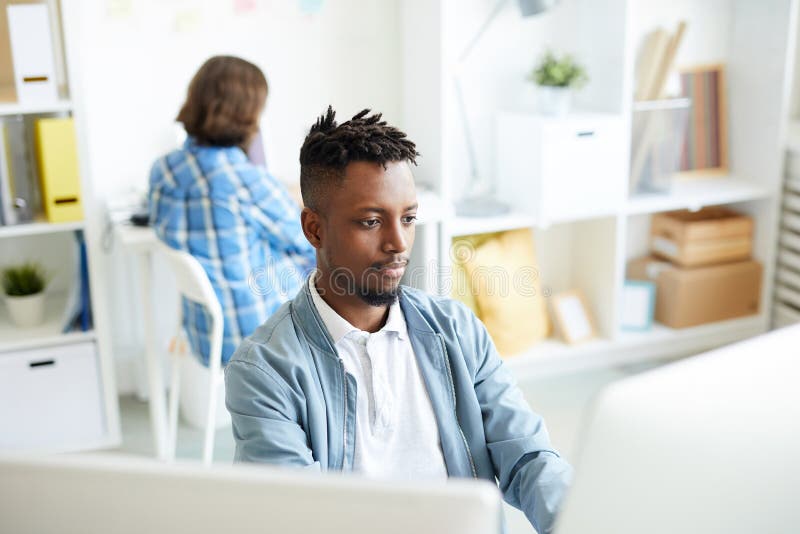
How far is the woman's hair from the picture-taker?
254 cm

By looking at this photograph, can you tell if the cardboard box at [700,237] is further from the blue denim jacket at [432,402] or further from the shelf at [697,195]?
the blue denim jacket at [432,402]

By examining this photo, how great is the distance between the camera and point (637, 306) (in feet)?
11.7

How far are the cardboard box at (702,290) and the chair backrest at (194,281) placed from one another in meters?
1.93

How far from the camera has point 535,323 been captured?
338 centimetres

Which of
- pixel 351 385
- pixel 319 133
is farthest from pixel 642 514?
pixel 319 133

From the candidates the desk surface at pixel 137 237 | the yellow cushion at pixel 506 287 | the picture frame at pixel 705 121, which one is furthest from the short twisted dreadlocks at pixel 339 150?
the picture frame at pixel 705 121

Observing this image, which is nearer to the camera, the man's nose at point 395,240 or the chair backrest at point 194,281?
the man's nose at point 395,240

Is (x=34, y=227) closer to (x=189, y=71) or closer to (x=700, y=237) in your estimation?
(x=189, y=71)

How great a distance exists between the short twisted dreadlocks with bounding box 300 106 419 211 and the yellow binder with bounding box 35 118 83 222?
148 centimetres

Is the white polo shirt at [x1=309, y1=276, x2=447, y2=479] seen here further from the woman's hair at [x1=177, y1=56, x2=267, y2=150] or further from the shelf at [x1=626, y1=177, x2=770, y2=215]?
the shelf at [x1=626, y1=177, x2=770, y2=215]

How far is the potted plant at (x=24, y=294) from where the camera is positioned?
2.86m

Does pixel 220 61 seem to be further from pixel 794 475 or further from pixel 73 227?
pixel 794 475

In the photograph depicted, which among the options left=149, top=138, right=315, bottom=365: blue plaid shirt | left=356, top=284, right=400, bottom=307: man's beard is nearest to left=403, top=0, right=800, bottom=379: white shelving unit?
left=149, top=138, right=315, bottom=365: blue plaid shirt

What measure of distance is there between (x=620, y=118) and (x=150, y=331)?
174 cm
